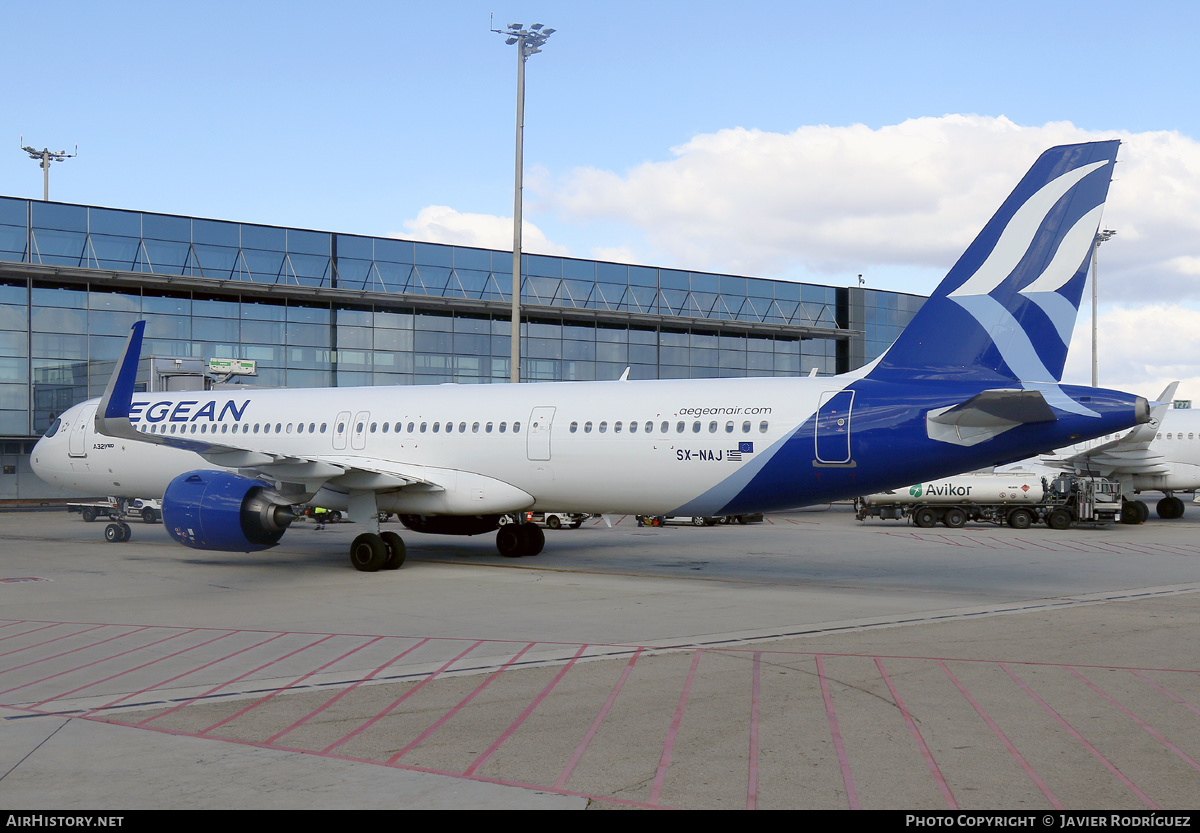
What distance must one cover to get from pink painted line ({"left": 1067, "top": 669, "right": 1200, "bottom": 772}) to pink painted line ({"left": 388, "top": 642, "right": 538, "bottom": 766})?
5.19 metres

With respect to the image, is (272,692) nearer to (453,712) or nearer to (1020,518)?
(453,712)

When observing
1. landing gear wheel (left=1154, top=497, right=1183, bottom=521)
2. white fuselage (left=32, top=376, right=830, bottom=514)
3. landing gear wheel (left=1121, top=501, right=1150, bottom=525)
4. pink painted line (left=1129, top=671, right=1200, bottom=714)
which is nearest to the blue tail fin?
white fuselage (left=32, top=376, right=830, bottom=514)

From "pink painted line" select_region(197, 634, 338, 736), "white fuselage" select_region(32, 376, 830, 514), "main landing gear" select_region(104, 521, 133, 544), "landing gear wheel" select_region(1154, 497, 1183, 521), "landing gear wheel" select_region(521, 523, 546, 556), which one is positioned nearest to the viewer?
"pink painted line" select_region(197, 634, 338, 736)

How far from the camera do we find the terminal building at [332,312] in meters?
41.8

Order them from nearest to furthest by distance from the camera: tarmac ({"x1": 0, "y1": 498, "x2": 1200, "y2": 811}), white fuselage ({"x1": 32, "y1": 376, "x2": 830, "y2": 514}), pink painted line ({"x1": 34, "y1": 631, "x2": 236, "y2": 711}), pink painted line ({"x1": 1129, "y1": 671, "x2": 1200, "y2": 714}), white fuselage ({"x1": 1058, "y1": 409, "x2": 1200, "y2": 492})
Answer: tarmac ({"x1": 0, "y1": 498, "x2": 1200, "y2": 811}), pink painted line ({"x1": 1129, "y1": 671, "x2": 1200, "y2": 714}), pink painted line ({"x1": 34, "y1": 631, "x2": 236, "y2": 711}), white fuselage ({"x1": 32, "y1": 376, "x2": 830, "y2": 514}), white fuselage ({"x1": 1058, "y1": 409, "x2": 1200, "y2": 492})

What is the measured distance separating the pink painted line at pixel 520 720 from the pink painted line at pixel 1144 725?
→ 15.1 ft

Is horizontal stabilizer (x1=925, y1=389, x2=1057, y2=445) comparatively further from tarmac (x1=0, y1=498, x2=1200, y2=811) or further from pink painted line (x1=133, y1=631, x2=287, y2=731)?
pink painted line (x1=133, y1=631, x2=287, y2=731)

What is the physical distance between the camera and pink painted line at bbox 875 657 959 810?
5.93m

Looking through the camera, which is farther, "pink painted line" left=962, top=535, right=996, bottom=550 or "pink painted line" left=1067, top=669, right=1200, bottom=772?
"pink painted line" left=962, top=535, right=996, bottom=550

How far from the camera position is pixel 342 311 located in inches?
1850

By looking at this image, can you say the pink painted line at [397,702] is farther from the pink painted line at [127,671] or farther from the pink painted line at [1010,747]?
the pink painted line at [1010,747]

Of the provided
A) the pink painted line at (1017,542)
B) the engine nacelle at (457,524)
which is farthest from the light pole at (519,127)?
the pink painted line at (1017,542)

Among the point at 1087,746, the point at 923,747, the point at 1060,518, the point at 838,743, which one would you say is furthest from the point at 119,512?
the point at 1060,518

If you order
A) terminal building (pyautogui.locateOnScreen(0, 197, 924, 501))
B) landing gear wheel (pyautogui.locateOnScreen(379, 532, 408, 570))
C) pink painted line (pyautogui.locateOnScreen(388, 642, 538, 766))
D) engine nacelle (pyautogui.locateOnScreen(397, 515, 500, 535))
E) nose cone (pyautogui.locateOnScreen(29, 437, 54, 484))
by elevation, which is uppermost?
terminal building (pyautogui.locateOnScreen(0, 197, 924, 501))
